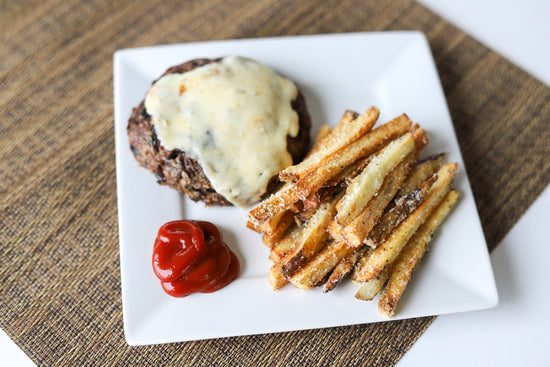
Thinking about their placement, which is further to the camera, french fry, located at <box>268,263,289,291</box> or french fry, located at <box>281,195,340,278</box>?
french fry, located at <box>268,263,289,291</box>

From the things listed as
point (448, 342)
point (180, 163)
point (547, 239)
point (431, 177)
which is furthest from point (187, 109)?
point (547, 239)

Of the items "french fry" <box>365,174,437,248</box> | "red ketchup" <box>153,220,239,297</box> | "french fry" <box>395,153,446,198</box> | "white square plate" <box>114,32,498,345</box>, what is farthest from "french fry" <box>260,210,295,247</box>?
"french fry" <box>395,153,446,198</box>

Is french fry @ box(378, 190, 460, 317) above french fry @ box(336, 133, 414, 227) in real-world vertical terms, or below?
below

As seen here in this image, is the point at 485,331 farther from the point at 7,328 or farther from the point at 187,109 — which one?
the point at 7,328

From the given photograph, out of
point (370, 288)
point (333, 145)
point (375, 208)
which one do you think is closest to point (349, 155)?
point (333, 145)

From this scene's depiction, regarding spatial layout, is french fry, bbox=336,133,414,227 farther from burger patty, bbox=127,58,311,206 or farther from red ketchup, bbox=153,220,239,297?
red ketchup, bbox=153,220,239,297

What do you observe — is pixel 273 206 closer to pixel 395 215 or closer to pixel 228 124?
pixel 228 124
